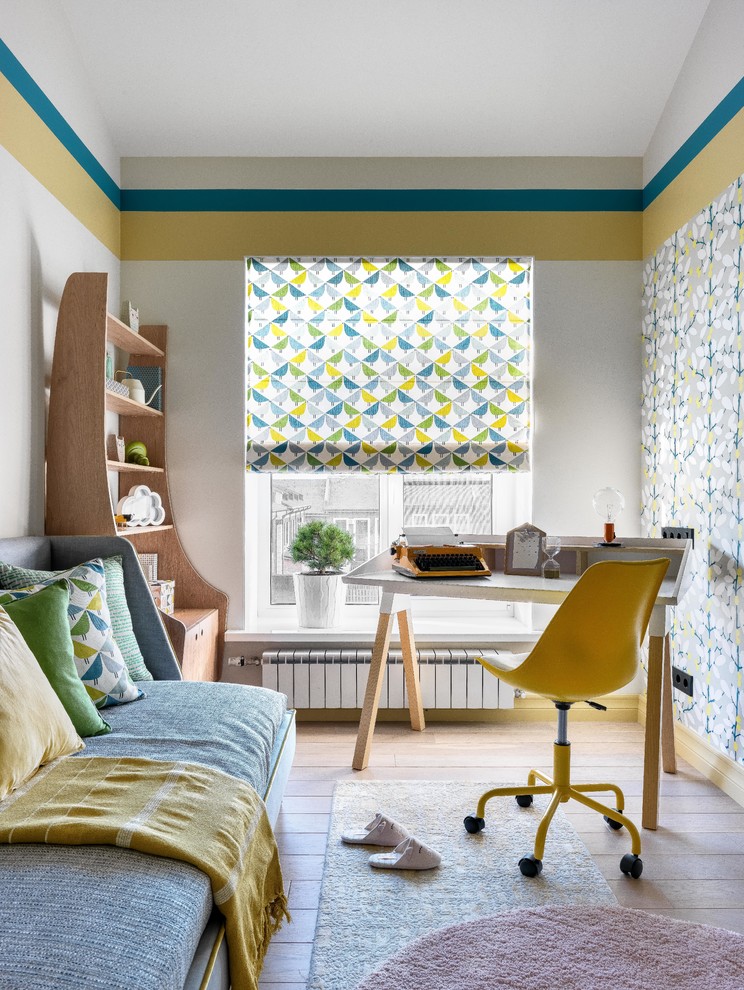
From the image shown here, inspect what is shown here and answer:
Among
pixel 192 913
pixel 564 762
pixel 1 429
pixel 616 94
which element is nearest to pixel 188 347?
pixel 1 429

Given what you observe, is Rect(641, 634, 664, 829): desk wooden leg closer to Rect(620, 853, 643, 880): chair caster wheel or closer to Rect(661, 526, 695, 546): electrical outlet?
Rect(620, 853, 643, 880): chair caster wheel

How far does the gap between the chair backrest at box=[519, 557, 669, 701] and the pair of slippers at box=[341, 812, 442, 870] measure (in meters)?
0.60

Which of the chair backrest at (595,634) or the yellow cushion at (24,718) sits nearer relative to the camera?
the yellow cushion at (24,718)

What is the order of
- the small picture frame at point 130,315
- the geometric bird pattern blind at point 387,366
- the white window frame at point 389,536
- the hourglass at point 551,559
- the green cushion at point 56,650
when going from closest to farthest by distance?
the green cushion at point 56,650 < the hourglass at point 551,559 < the small picture frame at point 130,315 < the geometric bird pattern blind at point 387,366 < the white window frame at point 389,536

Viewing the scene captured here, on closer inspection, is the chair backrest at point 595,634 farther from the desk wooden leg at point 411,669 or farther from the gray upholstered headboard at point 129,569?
the gray upholstered headboard at point 129,569

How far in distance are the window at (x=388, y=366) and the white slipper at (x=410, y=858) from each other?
6.49 feet

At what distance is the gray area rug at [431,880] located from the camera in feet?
6.37

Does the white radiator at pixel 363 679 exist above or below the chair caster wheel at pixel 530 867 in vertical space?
above

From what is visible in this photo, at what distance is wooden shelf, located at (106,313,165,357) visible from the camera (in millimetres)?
3301

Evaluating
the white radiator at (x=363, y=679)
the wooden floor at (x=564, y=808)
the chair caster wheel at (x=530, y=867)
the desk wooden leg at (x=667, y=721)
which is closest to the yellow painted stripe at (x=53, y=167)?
the white radiator at (x=363, y=679)

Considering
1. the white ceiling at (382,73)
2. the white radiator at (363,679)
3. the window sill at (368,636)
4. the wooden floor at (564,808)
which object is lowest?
the wooden floor at (564,808)

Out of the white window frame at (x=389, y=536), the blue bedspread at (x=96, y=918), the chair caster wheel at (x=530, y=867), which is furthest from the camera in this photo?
the white window frame at (x=389, y=536)

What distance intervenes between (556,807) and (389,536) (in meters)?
1.97

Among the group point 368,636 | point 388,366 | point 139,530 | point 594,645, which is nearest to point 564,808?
point 594,645
